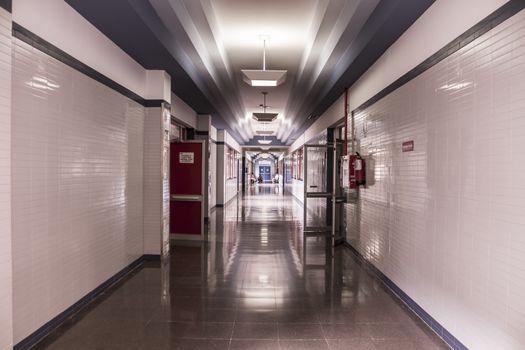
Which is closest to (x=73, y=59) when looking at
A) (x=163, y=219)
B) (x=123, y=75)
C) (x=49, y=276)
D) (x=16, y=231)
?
(x=123, y=75)

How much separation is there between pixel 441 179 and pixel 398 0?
71.6 inches

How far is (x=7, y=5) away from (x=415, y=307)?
463 centimetres

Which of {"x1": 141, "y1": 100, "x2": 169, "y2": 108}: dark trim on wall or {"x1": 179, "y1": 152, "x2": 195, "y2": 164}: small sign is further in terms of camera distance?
{"x1": 179, "y1": 152, "x2": 195, "y2": 164}: small sign

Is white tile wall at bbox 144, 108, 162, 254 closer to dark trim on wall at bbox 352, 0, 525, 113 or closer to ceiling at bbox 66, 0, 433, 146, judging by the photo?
ceiling at bbox 66, 0, 433, 146

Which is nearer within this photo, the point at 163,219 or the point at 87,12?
the point at 87,12

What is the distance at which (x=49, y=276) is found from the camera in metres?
3.45

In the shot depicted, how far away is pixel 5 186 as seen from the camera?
2734mm

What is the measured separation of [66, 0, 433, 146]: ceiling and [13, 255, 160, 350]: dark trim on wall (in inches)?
122

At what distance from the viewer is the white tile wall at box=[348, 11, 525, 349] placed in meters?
2.46

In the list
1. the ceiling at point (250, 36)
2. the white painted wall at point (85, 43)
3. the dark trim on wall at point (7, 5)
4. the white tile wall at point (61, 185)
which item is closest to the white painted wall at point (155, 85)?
the white painted wall at point (85, 43)

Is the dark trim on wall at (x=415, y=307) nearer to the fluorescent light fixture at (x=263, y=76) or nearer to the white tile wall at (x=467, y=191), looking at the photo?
the white tile wall at (x=467, y=191)

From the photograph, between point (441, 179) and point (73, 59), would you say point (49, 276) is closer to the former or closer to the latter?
point (73, 59)

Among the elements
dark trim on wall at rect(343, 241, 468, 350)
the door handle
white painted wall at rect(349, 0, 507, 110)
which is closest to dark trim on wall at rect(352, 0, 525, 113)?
white painted wall at rect(349, 0, 507, 110)

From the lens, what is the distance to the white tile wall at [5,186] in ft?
8.78
